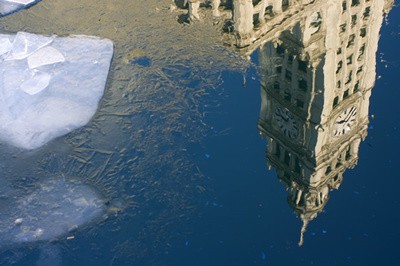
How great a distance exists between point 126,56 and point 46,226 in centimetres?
465

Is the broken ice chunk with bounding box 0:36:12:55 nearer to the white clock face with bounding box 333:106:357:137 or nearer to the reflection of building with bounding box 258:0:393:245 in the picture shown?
the reflection of building with bounding box 258:0:393:245

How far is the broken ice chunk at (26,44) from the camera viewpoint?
12938mm

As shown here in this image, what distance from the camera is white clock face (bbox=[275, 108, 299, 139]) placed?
1186 centimetres

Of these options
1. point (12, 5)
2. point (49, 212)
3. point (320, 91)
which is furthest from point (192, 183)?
point (12, 5)

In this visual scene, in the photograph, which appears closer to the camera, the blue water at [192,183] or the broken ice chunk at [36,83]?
the blue water at [192,183]

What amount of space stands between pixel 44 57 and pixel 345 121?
6.60 m

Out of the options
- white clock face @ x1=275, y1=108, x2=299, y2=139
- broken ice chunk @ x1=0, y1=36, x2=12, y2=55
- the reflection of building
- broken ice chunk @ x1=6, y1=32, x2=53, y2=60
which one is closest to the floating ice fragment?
the reflection of building

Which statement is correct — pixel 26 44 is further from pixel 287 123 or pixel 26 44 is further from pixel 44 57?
pixel 287 123

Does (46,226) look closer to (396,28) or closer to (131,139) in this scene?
(131,139)

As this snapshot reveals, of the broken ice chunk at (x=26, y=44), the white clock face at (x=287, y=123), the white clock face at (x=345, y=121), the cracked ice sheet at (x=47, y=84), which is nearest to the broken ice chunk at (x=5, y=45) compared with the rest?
the cracked ice sheet at (x=47, y=84)

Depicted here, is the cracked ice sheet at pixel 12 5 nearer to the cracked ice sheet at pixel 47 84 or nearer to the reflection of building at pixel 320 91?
the cracked ice sheet at pixel 47 84

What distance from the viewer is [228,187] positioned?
9.91m

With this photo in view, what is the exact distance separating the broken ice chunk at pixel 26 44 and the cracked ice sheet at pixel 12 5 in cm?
136

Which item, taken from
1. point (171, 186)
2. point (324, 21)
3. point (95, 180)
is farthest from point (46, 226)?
point (324, 21)
